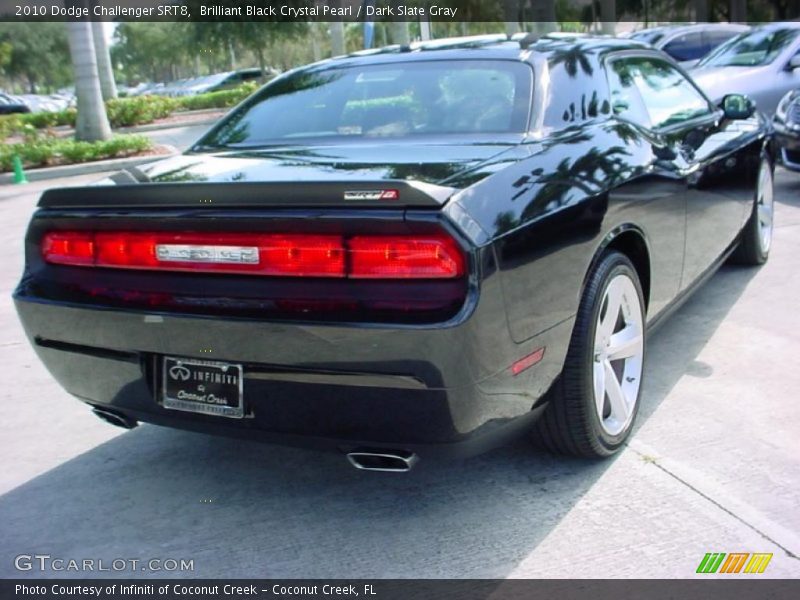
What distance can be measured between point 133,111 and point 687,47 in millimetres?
13040

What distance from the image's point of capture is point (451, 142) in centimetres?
301

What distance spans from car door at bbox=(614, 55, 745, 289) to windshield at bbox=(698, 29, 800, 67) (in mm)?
6412

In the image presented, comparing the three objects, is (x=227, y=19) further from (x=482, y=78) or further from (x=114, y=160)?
(x=482, y=78)

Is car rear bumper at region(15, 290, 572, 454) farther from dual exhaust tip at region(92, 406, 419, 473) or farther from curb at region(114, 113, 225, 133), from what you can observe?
curb at region(114, 113, 225, 133)

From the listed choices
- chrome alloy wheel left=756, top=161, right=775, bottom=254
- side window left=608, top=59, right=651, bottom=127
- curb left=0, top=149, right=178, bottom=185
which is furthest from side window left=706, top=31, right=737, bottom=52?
side window left=608, top=59, right=651, bottom=127

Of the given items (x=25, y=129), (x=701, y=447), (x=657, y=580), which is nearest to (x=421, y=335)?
(x=657, y=580)

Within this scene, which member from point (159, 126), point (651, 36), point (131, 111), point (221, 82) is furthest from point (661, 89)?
point (221, 82)

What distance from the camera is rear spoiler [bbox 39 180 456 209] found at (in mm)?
2301

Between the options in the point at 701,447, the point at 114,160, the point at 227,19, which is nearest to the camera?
the point at 701,447

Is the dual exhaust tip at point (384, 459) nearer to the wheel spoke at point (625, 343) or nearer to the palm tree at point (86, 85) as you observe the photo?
the wheel spoke at point (625, 343)

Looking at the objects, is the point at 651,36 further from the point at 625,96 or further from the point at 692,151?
the point at 625,96

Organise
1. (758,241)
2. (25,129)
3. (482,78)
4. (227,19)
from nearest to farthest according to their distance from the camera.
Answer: (482,78), (758,241), (25,129), (227,19)

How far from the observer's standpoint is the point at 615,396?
3.09m

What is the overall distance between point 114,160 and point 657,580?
43.7ft
